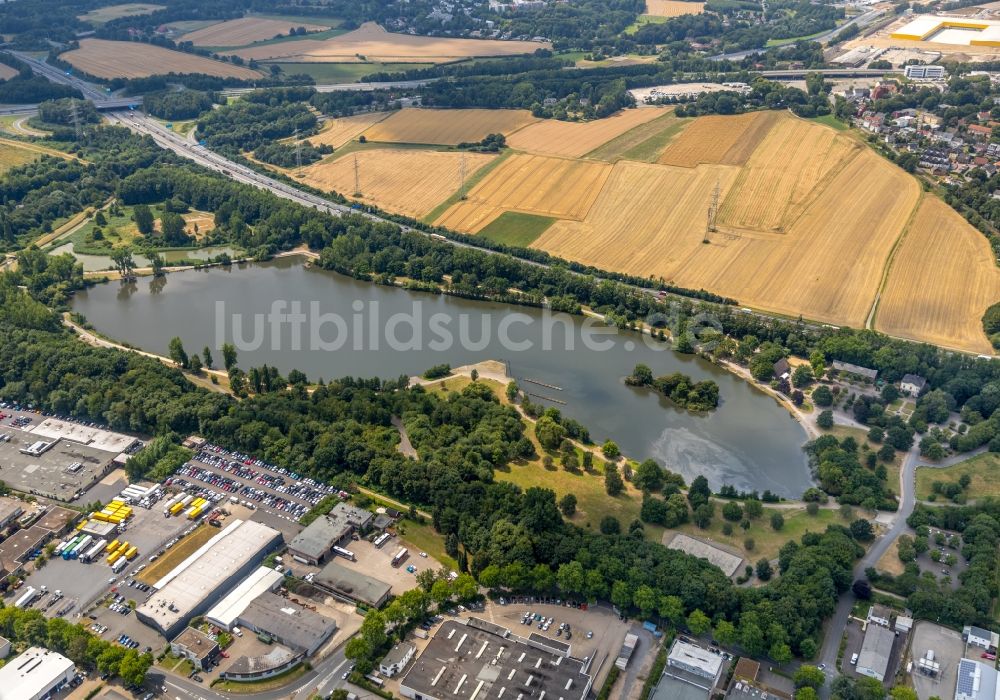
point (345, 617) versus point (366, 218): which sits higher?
point (366, 218)

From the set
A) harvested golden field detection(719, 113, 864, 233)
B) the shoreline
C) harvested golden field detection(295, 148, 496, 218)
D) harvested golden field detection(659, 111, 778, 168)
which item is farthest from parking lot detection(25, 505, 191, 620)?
harvested golden field detection(659, 111, 778, 168)

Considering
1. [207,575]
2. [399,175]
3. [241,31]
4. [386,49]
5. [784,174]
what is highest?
[241,31]

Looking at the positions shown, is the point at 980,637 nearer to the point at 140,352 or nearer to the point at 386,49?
the point at 140,352

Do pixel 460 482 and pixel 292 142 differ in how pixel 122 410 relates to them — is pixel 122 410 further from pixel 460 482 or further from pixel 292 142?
pixel 292 142

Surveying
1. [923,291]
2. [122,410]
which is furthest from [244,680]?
[923,291]

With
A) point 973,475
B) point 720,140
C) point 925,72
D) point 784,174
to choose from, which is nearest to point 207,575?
point 973,475
